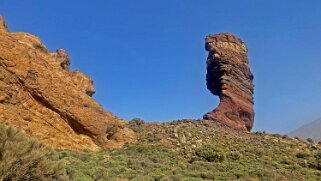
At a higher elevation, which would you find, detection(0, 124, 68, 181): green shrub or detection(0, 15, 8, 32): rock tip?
detection(0, 15, 8, 32): rock tip

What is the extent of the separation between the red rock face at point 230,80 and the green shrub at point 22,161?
32.2m

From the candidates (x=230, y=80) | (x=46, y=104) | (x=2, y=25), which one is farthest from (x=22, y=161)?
(x=230, y=80)

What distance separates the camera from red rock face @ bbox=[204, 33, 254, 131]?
4297 cm

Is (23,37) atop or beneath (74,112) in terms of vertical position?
atop

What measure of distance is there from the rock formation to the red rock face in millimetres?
16983

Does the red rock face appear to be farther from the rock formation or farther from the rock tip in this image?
the rock tip

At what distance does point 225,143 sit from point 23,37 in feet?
70.5

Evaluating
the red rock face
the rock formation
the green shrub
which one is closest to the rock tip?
the rock formation

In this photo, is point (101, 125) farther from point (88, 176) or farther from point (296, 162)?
point (296, 162)

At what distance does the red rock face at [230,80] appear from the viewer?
43.0m

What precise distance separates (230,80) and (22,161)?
36.3 metres

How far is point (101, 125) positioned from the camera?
2919 centimetres

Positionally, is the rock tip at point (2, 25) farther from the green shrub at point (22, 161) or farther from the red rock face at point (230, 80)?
the red rock face at point (230, 80)

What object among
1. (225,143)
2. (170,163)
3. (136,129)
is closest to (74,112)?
(170,163)
